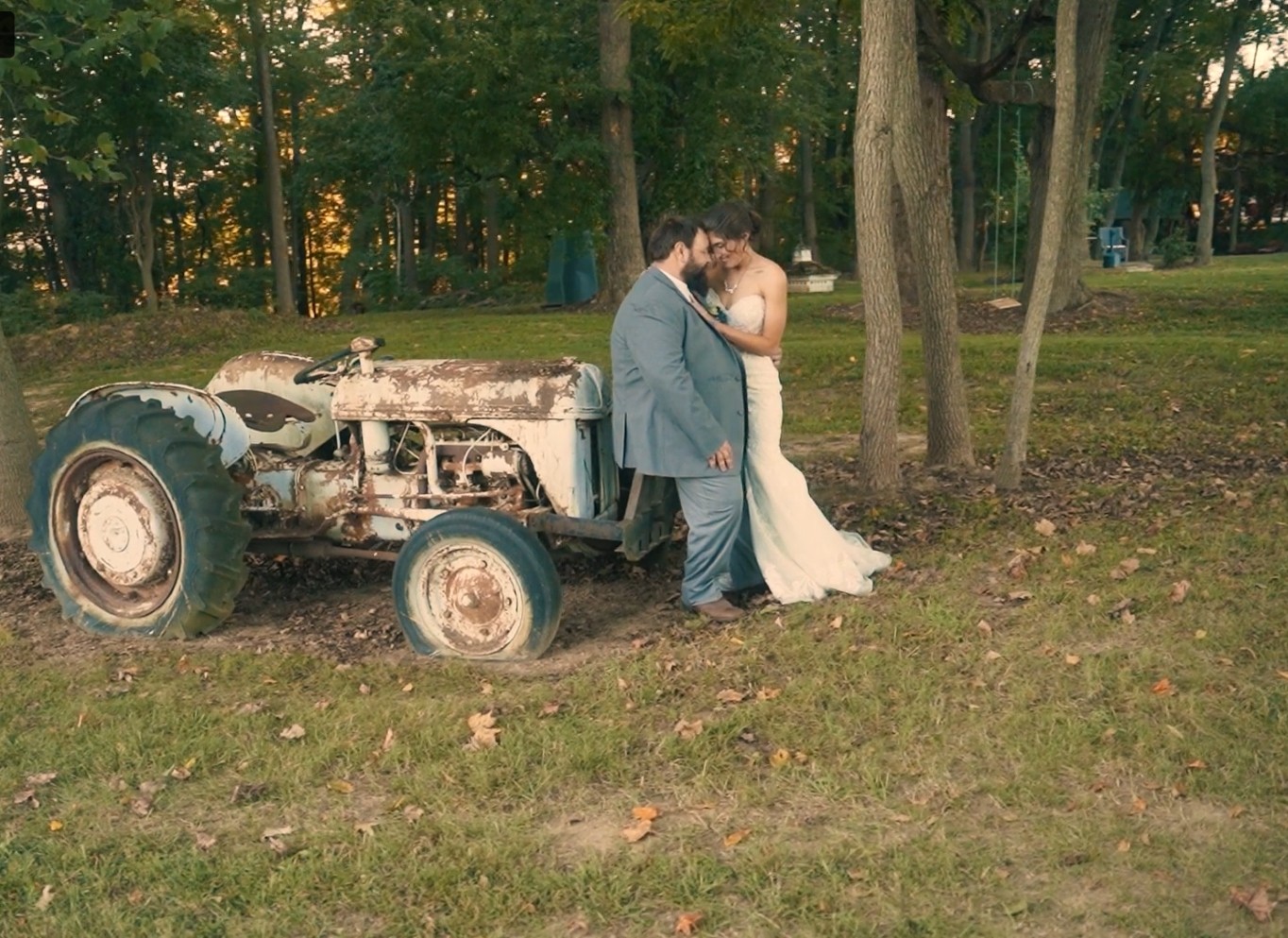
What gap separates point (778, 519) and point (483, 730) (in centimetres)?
216

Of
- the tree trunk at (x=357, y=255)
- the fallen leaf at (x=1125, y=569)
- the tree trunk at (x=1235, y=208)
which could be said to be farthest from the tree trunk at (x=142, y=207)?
the tree trunk at (x=1235, y=208)

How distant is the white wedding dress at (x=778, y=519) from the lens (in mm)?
6887

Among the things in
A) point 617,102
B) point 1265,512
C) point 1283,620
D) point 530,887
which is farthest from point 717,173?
point 530,887

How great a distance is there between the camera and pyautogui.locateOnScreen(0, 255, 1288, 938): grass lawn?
4.17 metres

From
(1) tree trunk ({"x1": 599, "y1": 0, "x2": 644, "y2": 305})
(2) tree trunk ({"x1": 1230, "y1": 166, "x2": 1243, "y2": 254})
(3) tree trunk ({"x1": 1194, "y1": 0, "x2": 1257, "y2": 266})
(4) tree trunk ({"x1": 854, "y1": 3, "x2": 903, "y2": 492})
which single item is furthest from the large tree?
(2) tree trunk ({"x1": 1230, "y1": 166, "x2": 1243, "y2": 254})

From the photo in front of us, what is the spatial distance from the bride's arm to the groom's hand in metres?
0.55

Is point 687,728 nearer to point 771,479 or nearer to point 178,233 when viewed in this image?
point 771,479

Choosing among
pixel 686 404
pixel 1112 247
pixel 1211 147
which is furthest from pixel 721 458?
pixel 1112 247

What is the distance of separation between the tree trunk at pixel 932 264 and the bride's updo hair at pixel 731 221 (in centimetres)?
240

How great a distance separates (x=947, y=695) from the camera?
551cm

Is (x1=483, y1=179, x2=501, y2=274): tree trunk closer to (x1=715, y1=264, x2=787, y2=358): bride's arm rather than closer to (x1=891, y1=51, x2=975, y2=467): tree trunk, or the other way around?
(x1=891, y1=51, x2=975, y2=467): tree trunk

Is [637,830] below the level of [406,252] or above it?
below

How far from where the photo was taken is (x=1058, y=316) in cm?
1866

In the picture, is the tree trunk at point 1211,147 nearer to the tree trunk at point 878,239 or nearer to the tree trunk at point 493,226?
the tree trunk at point 493,226
